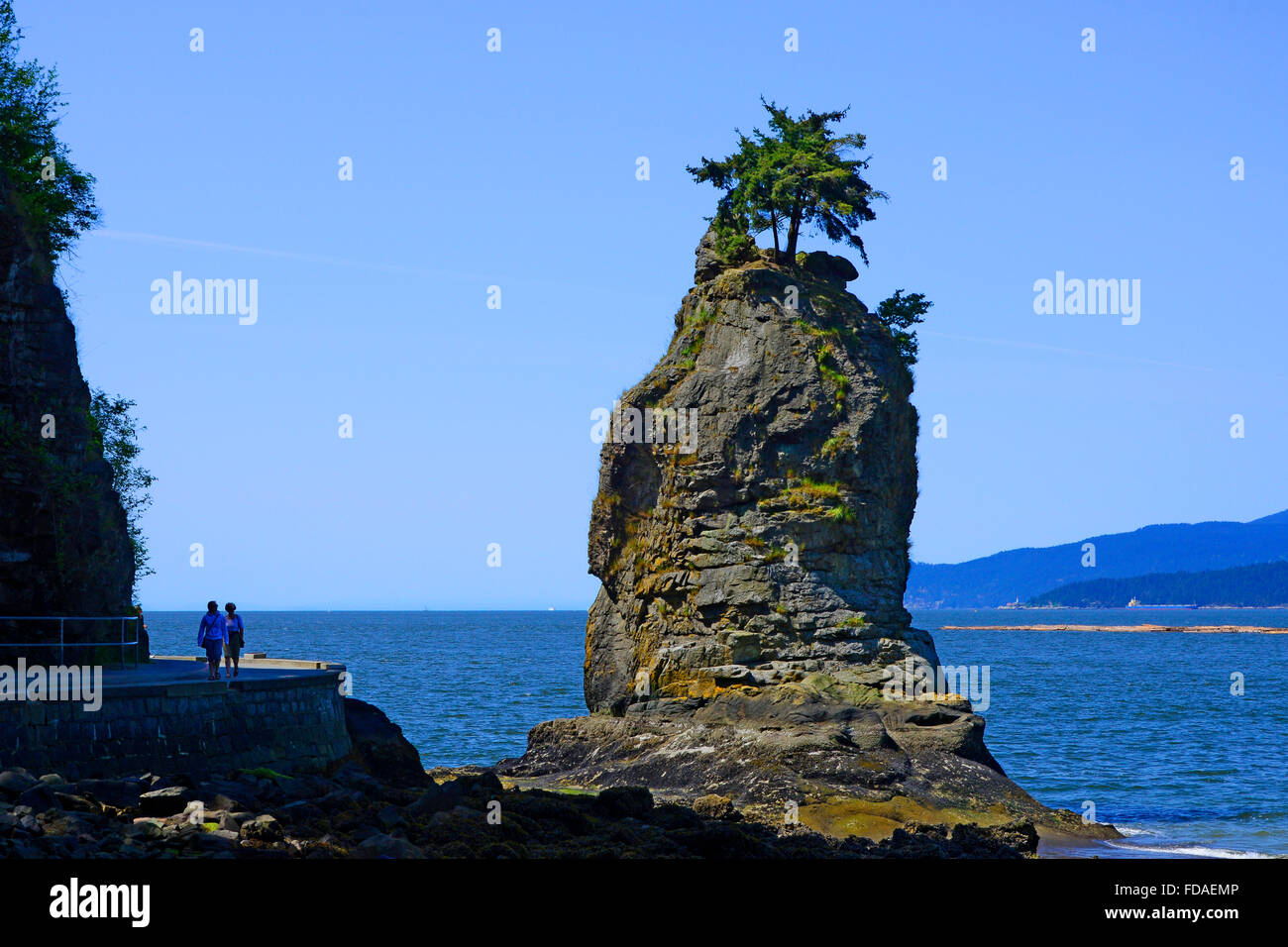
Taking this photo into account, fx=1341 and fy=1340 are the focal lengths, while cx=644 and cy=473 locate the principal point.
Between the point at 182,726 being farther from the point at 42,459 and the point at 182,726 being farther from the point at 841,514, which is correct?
the point at 841,514

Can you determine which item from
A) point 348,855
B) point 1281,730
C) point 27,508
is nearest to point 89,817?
point 348,855

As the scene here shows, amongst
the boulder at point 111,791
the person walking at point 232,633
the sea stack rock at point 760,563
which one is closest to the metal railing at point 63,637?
the person walking at point 232,633

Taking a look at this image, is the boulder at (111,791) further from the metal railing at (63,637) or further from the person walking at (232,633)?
the person walking at (232,633)

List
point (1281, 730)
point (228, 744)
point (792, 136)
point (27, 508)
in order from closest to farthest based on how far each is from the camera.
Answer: point (228, 744) → point (27, 508) → point (792, 136) → point (1281, 730)

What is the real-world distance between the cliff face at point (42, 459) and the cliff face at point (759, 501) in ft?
62.3

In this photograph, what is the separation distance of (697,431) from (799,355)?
4.28 metres

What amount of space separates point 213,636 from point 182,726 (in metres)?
3.59

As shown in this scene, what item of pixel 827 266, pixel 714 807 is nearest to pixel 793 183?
pixel 827 266

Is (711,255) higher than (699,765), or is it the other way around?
(711,255)

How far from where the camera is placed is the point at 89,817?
20016mm

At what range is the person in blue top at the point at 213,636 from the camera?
92.3 feet

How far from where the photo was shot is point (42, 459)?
29.5m
